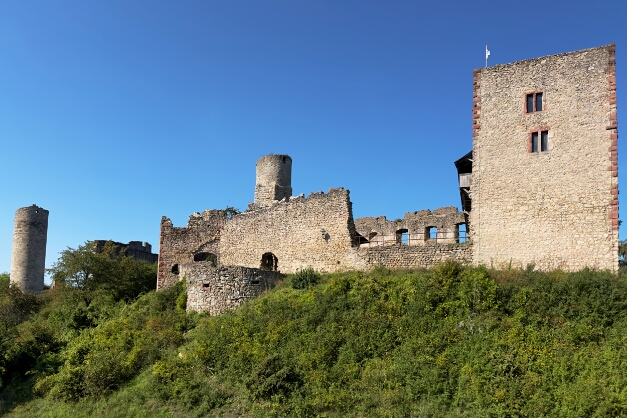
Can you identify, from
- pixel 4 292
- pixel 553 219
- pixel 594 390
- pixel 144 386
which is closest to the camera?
pixel 594 390

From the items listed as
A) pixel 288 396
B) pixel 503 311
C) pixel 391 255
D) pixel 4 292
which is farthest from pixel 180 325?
pixel 4 292

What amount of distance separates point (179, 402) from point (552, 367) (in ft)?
36.2

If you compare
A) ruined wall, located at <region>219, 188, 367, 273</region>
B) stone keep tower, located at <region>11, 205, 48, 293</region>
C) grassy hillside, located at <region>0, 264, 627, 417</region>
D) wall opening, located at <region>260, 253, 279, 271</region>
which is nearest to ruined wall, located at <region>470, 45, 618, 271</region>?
grassy hillside, located at <region>0, 264, 627, 417</region>

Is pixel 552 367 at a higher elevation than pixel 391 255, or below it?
below

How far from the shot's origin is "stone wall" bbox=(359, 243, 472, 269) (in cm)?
2320

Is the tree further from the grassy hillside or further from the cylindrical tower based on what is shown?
the cylindrical tower

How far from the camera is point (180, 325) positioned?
2236cm

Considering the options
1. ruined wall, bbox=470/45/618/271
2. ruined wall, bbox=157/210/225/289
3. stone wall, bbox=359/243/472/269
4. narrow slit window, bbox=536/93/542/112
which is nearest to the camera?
ruined wall, bbox=470/45/618/271

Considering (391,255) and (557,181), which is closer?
(557,181)

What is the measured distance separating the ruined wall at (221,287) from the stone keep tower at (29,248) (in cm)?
2481

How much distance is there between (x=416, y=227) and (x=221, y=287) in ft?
47.1

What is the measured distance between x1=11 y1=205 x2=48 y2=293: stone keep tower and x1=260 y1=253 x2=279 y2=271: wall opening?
22357mm

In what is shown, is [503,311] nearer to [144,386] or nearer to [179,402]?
[179,402]

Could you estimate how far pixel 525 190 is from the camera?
22.1 metres
